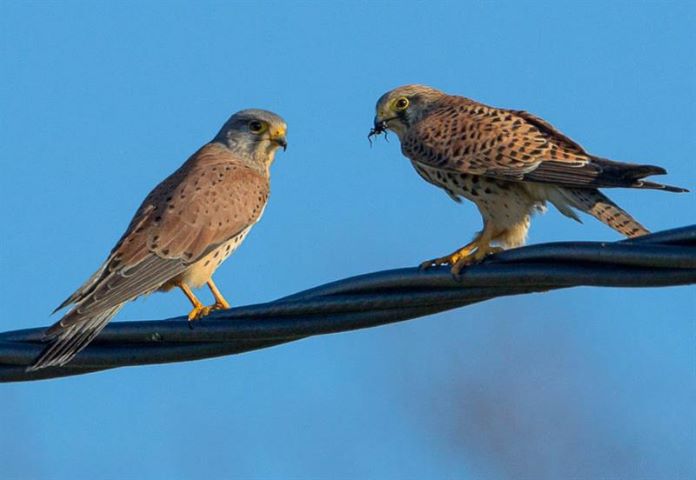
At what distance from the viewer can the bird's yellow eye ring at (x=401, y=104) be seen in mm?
7680

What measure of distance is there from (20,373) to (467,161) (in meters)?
2.45

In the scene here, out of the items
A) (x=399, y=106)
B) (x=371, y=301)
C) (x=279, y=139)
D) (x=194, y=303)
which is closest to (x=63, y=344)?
(x=371, y=301)

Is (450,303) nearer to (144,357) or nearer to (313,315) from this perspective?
(313,315)

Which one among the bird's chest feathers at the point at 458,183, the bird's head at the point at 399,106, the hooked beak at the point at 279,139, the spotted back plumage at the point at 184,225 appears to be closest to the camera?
the spotted back plumage at the point at 184,225

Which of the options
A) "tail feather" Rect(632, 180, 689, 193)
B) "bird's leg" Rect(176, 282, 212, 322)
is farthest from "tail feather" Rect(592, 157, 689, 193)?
"bird's leg" Rect(176, 282, 212, 322)

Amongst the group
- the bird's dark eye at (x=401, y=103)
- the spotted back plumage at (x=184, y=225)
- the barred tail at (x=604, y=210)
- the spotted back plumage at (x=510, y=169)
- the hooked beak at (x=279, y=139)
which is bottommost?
the barred tail at (x=604, y=210)

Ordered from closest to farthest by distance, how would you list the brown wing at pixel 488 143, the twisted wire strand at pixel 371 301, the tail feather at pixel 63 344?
the twisted wire strand at pixel 371 301, the tail feather at pixel 63 344, the brown wing at pixel 488 143

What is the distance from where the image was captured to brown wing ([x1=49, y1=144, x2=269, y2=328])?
245 inches

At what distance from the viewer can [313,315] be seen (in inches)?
169

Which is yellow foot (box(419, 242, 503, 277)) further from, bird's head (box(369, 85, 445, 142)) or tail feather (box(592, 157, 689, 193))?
bird's head (box(369, 85, 445, 142))

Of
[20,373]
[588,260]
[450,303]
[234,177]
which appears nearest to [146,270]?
[234,177]

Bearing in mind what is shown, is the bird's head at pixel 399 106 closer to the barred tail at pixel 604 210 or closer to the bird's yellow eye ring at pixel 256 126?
the bird's yellow eye ring at pixel 256 126

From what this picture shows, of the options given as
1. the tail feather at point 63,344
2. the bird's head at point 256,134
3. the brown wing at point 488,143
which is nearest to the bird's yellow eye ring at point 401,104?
the brown wing at point 488,143

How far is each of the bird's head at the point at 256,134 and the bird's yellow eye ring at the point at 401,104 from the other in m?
0.79
